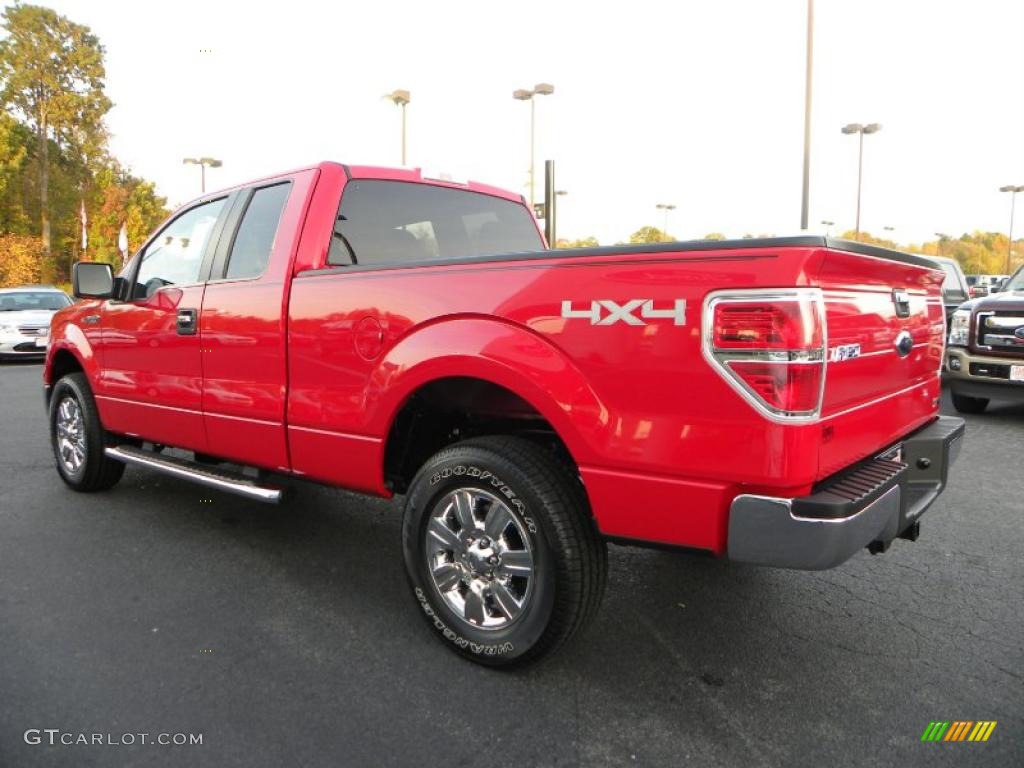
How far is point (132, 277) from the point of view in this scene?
4848mm

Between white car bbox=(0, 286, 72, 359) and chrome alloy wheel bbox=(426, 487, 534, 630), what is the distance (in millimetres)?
13230

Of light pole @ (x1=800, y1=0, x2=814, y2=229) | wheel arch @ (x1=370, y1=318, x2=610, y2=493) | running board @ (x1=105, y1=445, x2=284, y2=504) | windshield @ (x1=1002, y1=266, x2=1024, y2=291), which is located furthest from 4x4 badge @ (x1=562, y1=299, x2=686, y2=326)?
light pole @ (x1=800, y1=0, x2=814, y2=229)

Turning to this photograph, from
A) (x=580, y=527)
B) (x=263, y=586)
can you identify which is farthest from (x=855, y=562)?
(x=263, y=586)

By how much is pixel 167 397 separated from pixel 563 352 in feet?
8.83

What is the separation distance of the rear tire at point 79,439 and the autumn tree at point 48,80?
147 feet

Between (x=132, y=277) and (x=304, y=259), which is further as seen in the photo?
(x=132, y=277)

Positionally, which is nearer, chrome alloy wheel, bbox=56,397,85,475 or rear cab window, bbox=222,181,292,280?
rear cab window, bbox=222,181,292,280

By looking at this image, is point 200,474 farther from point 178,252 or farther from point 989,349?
point 989,349

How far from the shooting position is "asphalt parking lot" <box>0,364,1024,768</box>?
2338 millimetres

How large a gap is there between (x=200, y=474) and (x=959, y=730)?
136 inches

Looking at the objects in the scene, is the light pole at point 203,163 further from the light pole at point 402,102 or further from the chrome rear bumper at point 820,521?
the chrome rear bumper at point 820,521

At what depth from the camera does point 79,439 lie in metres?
5.17

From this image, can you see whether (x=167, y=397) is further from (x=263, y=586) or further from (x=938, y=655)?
(x=938, y=655)

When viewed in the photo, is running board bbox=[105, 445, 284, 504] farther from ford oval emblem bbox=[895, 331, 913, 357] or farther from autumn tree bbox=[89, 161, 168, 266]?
autumn tree bbox=[89, 161, 168, 266]
